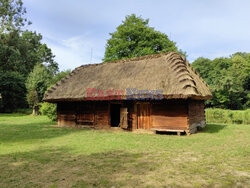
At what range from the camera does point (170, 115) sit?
1101cm

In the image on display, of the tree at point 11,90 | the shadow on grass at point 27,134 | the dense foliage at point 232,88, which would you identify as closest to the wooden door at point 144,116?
the shadow on grass at point 27,134

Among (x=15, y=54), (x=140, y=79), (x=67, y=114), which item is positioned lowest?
(x=67, y=114)

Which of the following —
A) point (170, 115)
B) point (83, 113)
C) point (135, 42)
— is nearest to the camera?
point (170, 115)

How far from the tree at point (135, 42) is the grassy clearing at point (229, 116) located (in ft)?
42.8

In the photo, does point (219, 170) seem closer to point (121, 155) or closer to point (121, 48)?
point (121, 155)

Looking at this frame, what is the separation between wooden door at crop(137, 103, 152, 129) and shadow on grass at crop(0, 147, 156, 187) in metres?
5.12

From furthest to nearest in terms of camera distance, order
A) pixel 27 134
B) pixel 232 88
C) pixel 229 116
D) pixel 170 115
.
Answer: pixel 232 88
pixel 229 116
pixel 27 134
pixel 170 115

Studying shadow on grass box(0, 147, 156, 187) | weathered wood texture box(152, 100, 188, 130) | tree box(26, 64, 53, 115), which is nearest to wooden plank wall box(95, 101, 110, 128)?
weathered wood texture box(152, 100, 188, 130)

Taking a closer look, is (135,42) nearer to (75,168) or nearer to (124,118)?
(124,118)

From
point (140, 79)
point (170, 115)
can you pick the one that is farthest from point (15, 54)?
point (170, 115)

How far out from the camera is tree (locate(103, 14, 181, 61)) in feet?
92.0

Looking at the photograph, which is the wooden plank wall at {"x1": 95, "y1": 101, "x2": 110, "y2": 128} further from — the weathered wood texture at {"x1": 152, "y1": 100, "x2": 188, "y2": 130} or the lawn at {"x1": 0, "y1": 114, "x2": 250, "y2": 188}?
the lawn at {"x1": 0, "y1": 114, "x2": 250, "y2": 188}

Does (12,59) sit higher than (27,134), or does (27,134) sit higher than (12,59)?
(12,59)

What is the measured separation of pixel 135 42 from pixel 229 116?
1690cm
